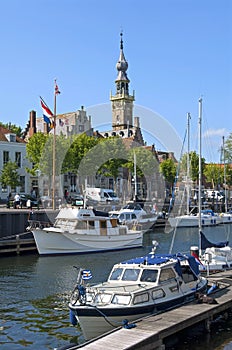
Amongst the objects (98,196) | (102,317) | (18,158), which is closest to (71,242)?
(102,317)

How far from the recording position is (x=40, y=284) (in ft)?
89.5

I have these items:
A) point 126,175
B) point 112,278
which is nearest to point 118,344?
point 112,278

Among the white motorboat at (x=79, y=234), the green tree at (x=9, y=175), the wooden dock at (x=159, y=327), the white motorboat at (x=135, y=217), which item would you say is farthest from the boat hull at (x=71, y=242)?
the green tree at (x=9, y=175)

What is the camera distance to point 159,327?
15523mm

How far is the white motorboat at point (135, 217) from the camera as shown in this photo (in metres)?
50.7

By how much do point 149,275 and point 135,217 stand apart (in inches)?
1384

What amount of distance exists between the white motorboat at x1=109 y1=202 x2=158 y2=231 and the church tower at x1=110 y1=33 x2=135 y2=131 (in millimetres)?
85633

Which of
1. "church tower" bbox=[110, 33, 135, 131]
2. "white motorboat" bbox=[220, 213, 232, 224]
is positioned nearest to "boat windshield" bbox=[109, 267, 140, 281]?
"white motorboat" bbox=[220, 213, 232, 224]

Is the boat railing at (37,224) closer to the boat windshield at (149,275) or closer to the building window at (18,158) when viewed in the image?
the boat windshield at (149,275)

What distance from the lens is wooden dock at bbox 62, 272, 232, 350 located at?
46.0 ft

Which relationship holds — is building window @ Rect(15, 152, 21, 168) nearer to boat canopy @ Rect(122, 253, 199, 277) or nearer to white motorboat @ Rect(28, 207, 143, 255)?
white motorboat @ Rect(28, 207, 143, 255)

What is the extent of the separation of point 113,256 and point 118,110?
4531 inches

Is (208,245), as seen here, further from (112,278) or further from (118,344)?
(118,344)

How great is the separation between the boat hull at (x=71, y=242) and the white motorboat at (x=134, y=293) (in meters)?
18.8
